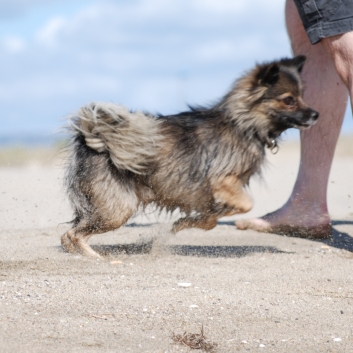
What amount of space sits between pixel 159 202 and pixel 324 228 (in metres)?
1.62

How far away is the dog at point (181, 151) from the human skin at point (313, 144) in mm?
679

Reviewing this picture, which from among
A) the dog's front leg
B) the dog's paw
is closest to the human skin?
the dog's front leg

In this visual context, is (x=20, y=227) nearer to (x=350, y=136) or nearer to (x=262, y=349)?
(x=262, y=349)

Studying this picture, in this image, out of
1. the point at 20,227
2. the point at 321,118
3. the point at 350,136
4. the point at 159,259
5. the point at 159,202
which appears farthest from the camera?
the point at 350,136

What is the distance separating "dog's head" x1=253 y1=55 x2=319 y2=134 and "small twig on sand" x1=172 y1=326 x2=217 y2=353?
8.30ft

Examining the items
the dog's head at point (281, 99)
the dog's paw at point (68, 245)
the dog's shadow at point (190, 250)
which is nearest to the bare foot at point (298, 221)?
the dog's shadow at point (190, 250)

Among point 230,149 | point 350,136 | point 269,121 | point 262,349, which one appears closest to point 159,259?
point 230,149

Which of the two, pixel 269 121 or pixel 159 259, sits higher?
pixel 269 121

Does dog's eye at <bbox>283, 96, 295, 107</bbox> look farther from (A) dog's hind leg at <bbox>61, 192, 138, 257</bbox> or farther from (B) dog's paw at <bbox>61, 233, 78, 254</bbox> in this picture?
(B) dog's paw at <bbox>61, 233, 78, 254</bbox>

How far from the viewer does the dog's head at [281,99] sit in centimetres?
530

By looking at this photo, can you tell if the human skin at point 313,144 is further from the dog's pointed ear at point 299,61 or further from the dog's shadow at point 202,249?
the dog's pointed ear at point 299,61

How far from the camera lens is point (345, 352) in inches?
121

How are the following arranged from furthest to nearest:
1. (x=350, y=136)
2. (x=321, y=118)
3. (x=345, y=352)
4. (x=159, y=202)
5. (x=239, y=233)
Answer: (x=350, y=136) < (x=239, y=233) < (x=321, y=118) < (x=159, y=202) < (x=345, y=352)

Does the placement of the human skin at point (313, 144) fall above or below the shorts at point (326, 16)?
below
